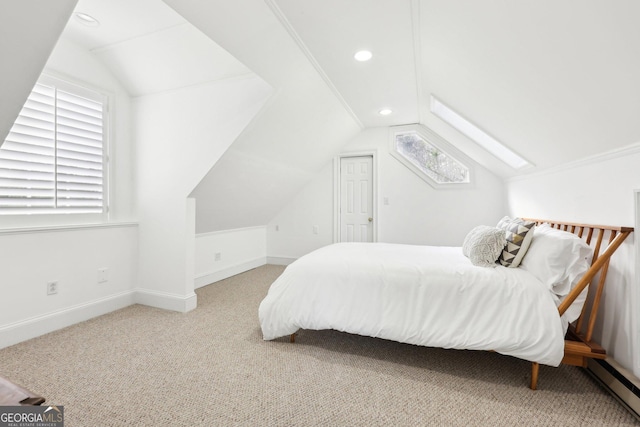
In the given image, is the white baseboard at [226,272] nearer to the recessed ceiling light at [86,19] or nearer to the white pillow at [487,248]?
the recessed ceiling light at [86,19]

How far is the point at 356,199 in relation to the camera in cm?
476

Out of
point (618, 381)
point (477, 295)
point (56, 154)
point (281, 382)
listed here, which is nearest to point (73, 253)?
point (56, 154)

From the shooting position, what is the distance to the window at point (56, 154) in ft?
7.07

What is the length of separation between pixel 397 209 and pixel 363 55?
259 cm

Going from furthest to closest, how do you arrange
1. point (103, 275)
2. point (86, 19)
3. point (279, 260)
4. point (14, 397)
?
point (279, 260) → point (103, 275) → point (86, 19) → point (14, 397)

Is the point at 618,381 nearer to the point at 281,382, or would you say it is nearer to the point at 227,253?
the point at 281,382

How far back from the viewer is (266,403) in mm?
1516

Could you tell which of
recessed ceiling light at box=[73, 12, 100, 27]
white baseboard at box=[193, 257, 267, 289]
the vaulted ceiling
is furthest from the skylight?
white baseboard at box=[193, 257, 267, 289]

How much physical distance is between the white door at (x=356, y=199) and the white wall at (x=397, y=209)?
160 mm

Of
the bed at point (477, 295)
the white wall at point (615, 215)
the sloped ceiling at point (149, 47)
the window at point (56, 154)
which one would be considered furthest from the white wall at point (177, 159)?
the white wall at point (615, 215)

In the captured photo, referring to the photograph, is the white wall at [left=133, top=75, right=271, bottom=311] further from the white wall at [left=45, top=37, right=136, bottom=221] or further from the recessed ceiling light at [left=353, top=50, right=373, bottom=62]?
the recessed ceiling light at [left=353, top=50, right=373, bottom=62]

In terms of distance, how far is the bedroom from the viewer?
1.46 metres

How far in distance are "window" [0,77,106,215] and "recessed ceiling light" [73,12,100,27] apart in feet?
1.87

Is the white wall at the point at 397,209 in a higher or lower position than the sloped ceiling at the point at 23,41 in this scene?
lower
